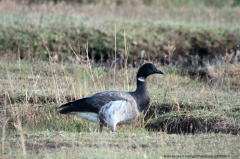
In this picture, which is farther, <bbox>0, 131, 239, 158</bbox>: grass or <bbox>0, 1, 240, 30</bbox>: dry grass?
<bbox>0, 1, 240, 30</bbox>: dry grass

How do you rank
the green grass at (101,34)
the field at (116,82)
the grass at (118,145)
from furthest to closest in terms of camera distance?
1. the green grass at (101,34)
2. the field at (116,82)
3. the grass at (118,145)

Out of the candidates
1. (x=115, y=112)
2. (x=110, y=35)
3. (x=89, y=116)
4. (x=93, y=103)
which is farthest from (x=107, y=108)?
(x=110, y=35)

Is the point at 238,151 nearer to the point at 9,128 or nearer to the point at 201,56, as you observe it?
the point at 9,128

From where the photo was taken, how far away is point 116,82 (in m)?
8.94

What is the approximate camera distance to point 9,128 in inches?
266

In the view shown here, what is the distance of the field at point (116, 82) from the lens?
5348 millimetres

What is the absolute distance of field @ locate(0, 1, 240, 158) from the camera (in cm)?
535

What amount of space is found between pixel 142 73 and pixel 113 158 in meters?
3.00

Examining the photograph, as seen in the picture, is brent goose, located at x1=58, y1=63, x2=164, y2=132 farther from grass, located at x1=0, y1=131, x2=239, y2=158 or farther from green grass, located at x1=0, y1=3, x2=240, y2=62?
green grass, located at x1=0, y1=3, x2=240, y2=62

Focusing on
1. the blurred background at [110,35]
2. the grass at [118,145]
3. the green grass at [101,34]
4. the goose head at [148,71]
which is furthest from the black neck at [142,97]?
the green grass at [101,34]

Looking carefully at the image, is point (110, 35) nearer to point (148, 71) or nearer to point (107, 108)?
point (148, 71)

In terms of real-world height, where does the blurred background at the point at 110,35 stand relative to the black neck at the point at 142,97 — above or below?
above

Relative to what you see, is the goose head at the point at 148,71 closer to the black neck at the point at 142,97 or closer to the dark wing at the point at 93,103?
the black neck at the point at 142,97

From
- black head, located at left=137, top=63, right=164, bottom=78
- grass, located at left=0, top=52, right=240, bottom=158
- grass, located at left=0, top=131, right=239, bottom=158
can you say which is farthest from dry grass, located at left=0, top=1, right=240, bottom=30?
grass, located at left=0, top=131, right=239, bottom=158
